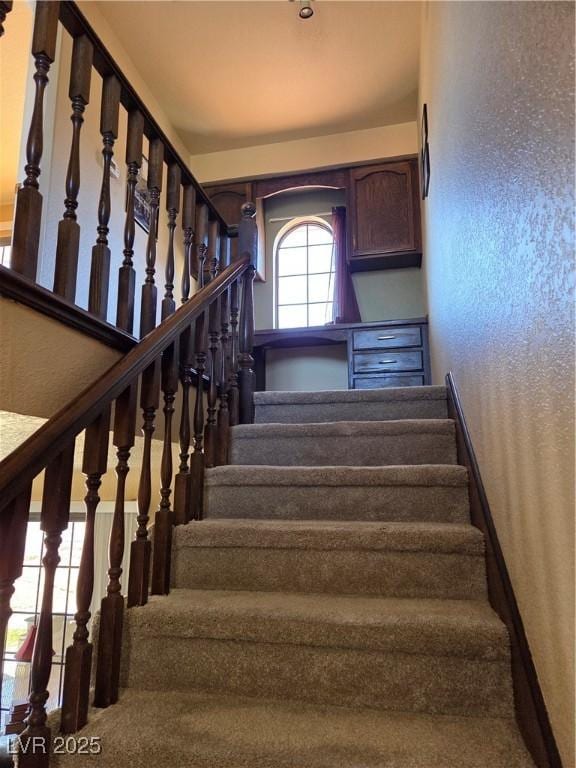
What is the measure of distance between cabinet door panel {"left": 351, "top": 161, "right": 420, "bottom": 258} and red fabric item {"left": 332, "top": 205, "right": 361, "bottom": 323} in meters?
0.27

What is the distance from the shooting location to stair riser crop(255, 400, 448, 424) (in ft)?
7.86

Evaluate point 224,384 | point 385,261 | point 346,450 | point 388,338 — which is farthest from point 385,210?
point 346,450

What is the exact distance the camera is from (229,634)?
1310mm

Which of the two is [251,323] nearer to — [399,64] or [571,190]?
[571,190]

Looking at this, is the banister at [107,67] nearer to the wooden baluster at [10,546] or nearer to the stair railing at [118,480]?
the stair railing at [118,480]

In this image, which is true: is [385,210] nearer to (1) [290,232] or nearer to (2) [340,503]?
(1) [290,232]

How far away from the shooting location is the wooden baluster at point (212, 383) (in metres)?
2.04

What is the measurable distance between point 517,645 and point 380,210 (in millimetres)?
3787

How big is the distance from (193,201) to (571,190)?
1.76m

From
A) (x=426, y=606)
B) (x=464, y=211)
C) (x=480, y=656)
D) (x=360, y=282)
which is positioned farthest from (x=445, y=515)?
(x=360, y=282)

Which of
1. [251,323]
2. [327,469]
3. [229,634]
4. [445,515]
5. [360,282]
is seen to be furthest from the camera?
[360,282]

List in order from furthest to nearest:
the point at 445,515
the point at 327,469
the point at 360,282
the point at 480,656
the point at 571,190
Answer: the point at 360,282 < the point at 327,469 < the point at 445,515 < the point at 480,656 < the point at 571,190

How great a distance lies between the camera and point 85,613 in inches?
47.1

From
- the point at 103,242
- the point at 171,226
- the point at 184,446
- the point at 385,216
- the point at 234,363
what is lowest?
the point at 184,446
